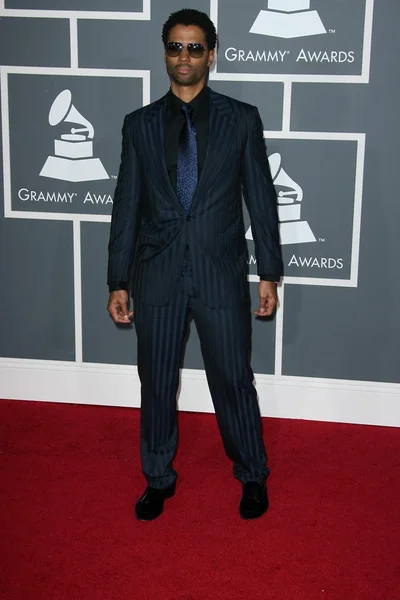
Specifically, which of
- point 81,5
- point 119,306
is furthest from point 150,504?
point 81,5

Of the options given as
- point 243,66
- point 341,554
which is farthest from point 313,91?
point 341,554

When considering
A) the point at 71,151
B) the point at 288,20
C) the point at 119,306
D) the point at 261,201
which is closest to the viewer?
the point at 261,201

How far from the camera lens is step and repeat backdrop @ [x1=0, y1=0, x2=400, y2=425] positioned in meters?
3.66

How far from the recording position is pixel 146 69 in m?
3.78

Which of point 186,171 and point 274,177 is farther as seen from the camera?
point 274,177

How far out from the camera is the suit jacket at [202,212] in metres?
2.89

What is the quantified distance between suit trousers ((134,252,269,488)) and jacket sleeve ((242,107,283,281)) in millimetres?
187

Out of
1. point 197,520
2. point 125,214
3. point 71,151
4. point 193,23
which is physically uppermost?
point 193,23

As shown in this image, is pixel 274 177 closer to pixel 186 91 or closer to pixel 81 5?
pixel 186 91

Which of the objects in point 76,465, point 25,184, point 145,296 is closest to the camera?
point 145,296

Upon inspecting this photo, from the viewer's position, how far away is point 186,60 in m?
2.87

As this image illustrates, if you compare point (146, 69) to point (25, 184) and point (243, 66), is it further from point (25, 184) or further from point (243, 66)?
point (25, 184)

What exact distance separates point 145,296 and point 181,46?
36.7 inches

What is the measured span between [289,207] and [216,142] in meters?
1.00
